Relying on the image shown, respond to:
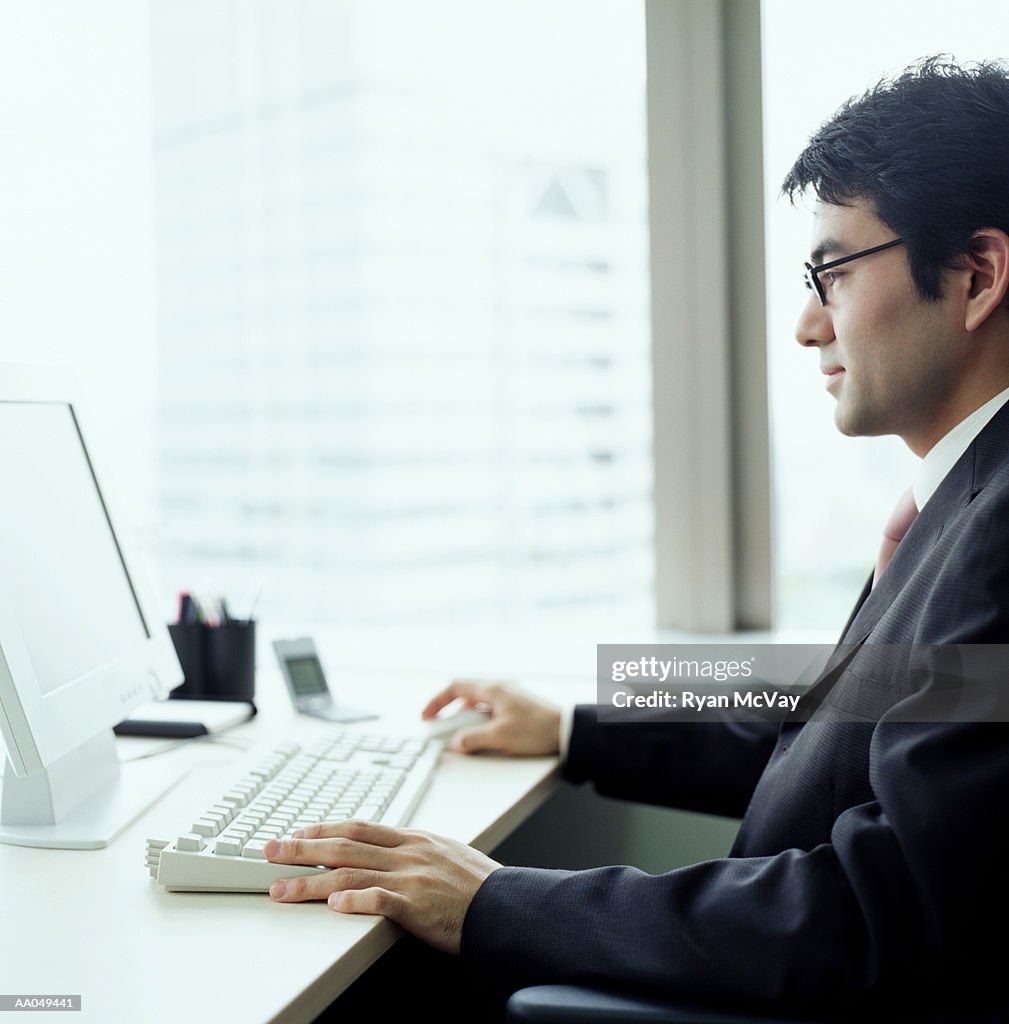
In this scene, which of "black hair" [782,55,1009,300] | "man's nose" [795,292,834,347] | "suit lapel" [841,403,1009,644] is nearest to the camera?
"suit lapel" [841,403,1009,644]

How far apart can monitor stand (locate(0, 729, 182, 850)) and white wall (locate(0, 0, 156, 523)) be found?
0.55 m

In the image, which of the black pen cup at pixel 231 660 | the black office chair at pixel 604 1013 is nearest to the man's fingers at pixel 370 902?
the black office chair at pixel 604 1013

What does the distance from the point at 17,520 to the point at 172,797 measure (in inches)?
14.2

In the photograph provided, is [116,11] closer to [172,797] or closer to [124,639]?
[124,639]

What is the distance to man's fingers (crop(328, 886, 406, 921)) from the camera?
0.90 m

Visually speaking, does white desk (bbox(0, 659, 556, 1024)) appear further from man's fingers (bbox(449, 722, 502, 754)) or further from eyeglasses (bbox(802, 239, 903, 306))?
eyeglasses (bbox(802, 239, 903, 306))

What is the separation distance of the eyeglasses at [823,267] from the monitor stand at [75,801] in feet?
3.07

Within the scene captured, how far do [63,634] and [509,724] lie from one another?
57 centimetres

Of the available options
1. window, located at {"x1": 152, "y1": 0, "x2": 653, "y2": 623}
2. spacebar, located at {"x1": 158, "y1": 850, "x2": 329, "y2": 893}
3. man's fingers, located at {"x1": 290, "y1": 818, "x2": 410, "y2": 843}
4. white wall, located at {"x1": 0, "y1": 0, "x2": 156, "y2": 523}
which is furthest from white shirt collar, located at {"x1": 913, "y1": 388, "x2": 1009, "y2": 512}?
white wall, located at {"x1": 0, "y1": 0, "x2": 156, "y2": 523}

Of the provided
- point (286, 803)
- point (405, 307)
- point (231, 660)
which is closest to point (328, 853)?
point (286, 803)

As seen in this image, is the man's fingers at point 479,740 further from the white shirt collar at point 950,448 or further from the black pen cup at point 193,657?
the white shirt collar at point 950,448

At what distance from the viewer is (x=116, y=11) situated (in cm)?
210

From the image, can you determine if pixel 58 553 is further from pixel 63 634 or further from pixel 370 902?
pixel 370 902

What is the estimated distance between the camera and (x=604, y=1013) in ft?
2.69
